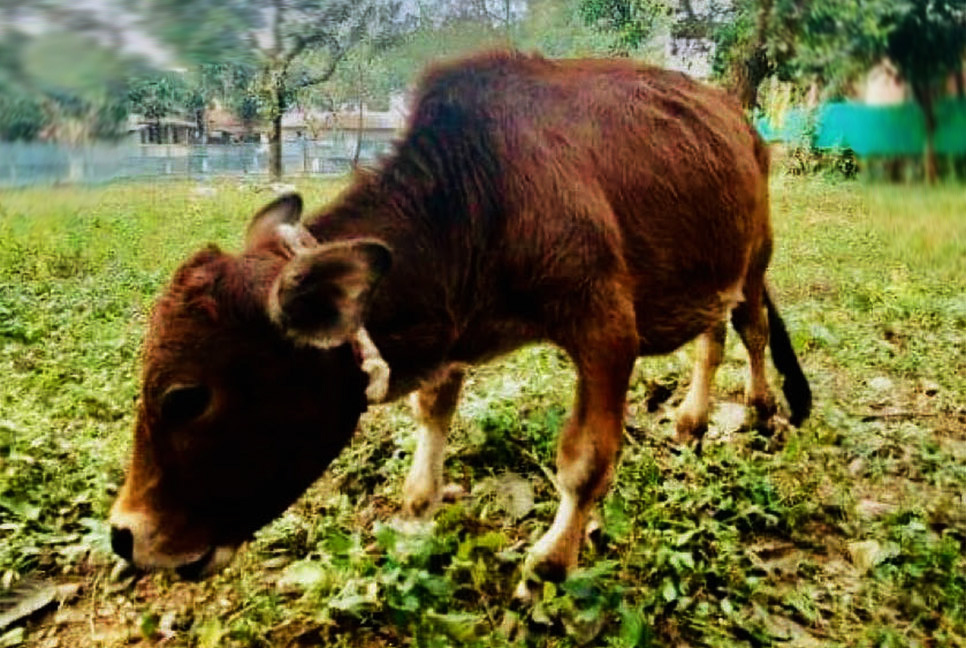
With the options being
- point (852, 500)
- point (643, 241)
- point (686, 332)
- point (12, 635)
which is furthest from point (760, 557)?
point (12, 635)

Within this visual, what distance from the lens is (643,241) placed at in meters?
1.45

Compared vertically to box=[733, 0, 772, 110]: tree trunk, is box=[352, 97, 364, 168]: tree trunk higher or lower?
lower

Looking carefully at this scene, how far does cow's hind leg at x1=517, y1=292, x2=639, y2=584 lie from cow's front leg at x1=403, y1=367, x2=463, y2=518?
25 centimetres

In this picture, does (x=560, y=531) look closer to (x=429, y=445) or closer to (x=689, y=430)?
(x=429, y=445)

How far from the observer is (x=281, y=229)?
1081 mm

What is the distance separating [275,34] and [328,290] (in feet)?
1.45

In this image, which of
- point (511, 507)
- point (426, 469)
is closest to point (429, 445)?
point (426, 469)

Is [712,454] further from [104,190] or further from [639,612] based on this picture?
[104,190]

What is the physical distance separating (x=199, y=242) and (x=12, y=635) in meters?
0.65

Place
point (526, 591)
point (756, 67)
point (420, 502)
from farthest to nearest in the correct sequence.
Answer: point (420, 502) → point (526, 591) → point (756, 67)

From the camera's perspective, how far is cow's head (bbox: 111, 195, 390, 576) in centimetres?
104

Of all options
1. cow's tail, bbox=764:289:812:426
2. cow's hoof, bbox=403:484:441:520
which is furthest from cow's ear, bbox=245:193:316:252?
cow's tail, bbox=764:289:812:426

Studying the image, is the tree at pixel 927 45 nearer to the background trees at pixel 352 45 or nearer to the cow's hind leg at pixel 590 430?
the background trees at pixel 352 45

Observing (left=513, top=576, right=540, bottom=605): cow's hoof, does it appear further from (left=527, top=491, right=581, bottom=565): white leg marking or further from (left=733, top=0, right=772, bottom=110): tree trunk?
(left=733, top=0, right=772, bottom=110): tree trunk
